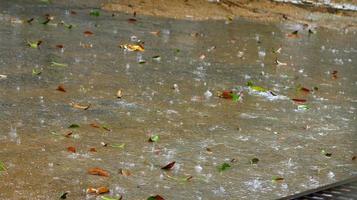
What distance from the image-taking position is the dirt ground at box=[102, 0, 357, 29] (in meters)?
8.10

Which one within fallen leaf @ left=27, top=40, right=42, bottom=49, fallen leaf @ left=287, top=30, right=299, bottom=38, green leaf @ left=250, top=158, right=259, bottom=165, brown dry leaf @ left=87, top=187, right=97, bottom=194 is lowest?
fallen leaf @ left=287, top=30, right=299, bottom=38

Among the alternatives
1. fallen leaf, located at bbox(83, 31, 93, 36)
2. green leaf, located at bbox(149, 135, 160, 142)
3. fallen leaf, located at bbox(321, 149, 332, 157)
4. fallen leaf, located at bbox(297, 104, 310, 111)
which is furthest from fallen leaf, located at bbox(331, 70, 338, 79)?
green leaf, located at bbox(149, 135, 160, 142)

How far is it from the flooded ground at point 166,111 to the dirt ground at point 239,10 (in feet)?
3.36

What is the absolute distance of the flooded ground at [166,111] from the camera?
327 cm

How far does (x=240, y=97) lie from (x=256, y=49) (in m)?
1.89

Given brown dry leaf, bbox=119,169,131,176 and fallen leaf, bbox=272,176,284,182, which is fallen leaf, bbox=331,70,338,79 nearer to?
fallen leaf, bbox=272,176,284,182

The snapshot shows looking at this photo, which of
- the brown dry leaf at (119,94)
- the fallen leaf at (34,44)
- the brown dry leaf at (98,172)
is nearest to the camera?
the brown dry leaf at (98,172)

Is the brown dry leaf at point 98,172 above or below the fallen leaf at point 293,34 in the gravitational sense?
above

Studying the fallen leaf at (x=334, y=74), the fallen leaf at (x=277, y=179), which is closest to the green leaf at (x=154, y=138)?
the fallen leaf at (x=277, y=179)

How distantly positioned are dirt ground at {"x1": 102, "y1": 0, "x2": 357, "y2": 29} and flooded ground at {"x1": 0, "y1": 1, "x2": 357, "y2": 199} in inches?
40.3

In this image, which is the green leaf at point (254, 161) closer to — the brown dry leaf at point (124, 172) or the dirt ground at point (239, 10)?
the brown dry leaf at point (124, 172)

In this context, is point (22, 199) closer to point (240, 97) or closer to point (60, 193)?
point (60, 193)

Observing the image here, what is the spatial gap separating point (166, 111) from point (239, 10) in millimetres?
4947

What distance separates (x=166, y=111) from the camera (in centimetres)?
431
